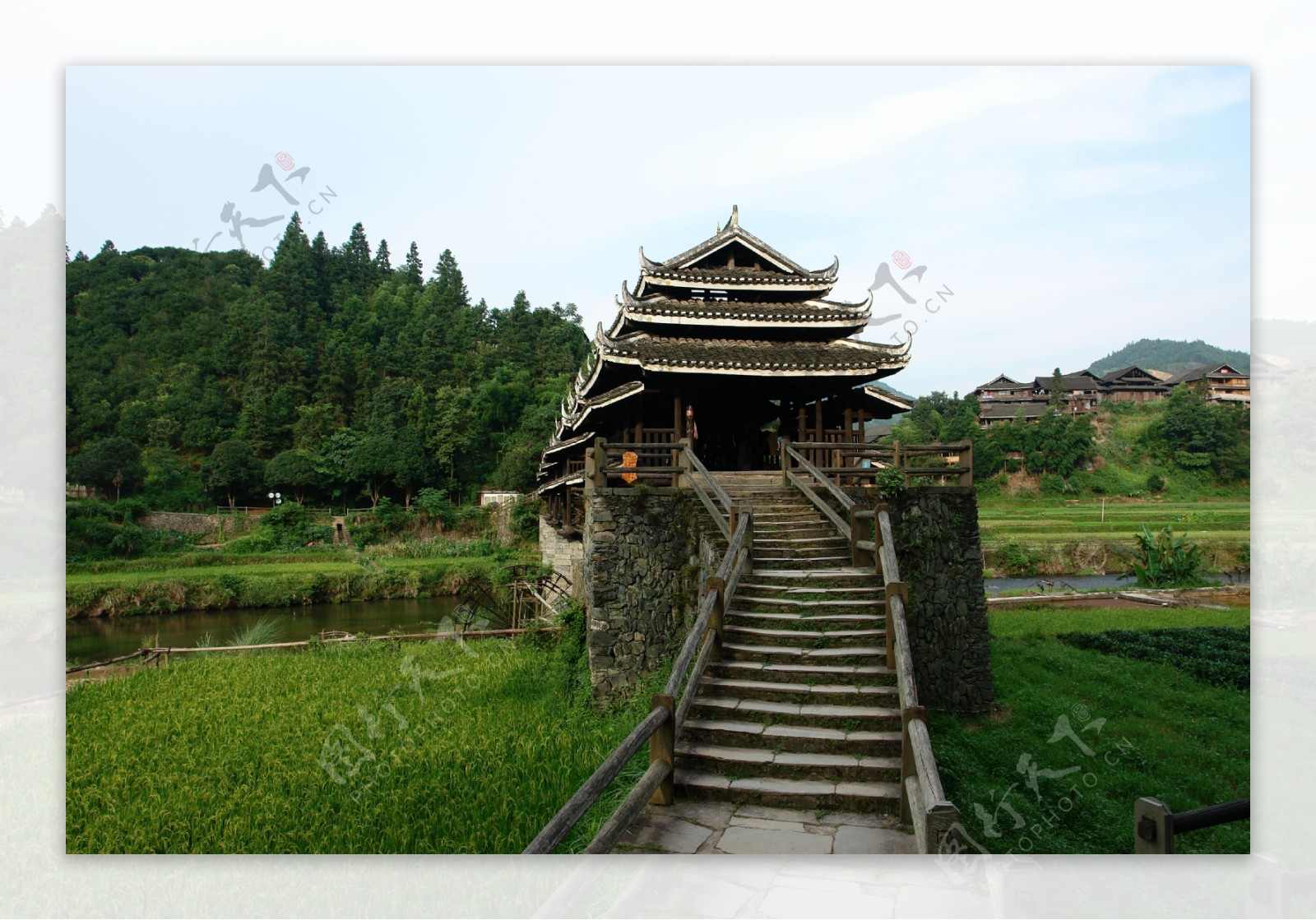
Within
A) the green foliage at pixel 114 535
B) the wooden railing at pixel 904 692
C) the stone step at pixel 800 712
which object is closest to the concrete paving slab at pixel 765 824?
the wooden railing at pixel 904 692

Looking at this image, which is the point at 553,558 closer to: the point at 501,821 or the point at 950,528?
the point at 950,528

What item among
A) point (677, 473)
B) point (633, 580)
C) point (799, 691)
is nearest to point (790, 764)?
point (799, 691)

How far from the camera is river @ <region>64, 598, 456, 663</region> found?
61.1 feet

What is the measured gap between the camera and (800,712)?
5.32 meters

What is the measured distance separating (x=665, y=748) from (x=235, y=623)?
70.8 ft

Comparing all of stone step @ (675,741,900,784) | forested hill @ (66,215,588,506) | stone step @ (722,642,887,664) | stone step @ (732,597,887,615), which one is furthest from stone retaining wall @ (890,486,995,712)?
forested hill @ (66,215,588,506)

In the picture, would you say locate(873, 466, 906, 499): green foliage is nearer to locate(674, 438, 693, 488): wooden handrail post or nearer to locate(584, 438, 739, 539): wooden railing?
locate(584, 438, 739, 539): wooden railing

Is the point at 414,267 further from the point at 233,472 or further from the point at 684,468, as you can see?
the point at 684,468

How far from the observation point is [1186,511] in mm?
31047

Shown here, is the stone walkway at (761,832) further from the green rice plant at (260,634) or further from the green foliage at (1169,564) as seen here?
the green foliage at (1169,564)

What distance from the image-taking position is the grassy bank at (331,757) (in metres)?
6.15

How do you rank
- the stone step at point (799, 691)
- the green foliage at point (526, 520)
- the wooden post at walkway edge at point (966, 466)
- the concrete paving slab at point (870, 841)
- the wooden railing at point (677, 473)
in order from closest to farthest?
1. the concrete paving slab at point (870, 841)
2. the stone step at point (799, 691)
3. the wooden railing at point (677, 473)
4. the wooden post at walkway edge at point (966, 466)
5. the green foliage at point (526, 520)

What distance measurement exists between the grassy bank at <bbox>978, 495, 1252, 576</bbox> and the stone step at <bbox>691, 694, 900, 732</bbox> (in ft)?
72.5

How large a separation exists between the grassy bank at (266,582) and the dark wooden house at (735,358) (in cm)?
1441
